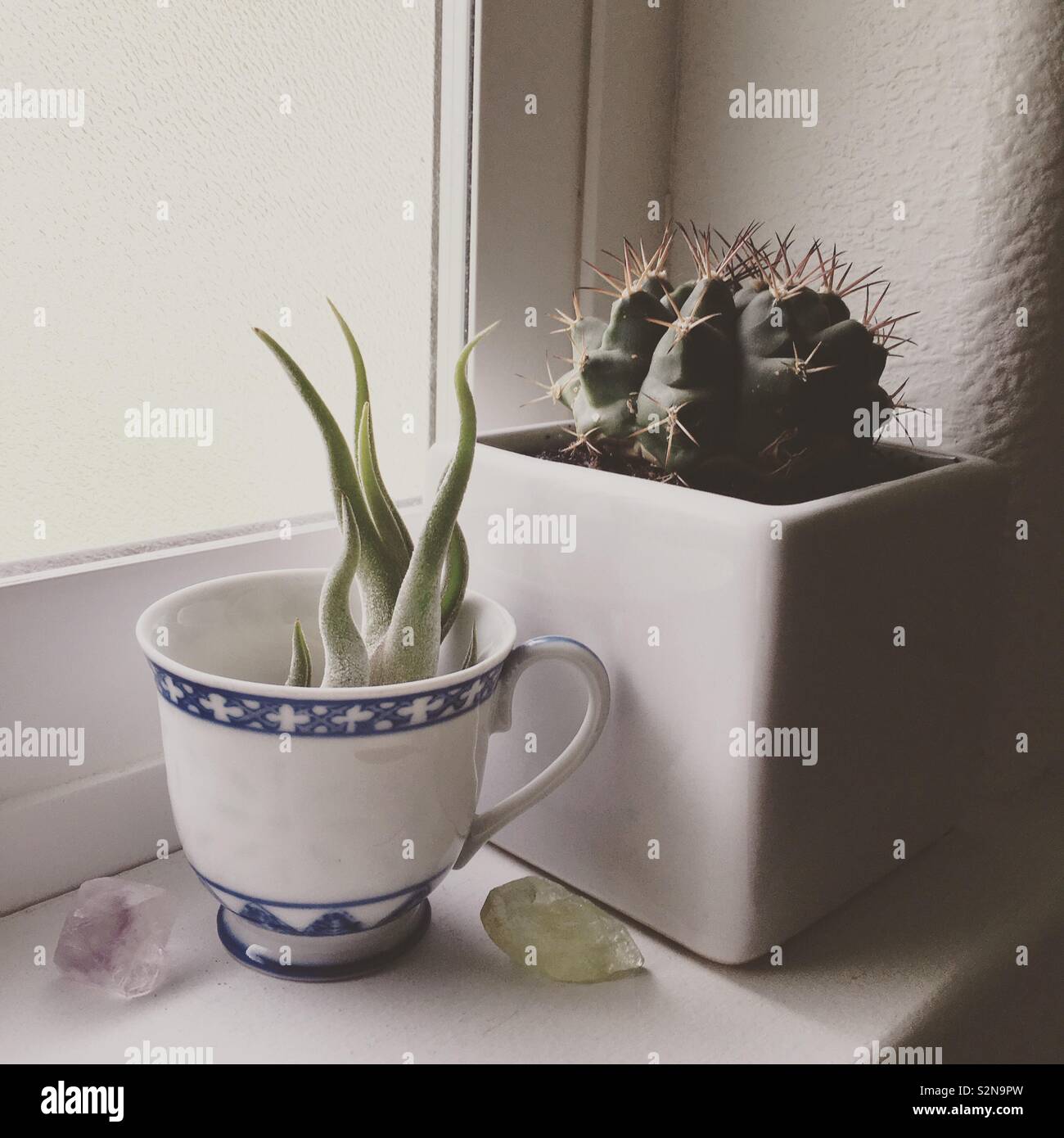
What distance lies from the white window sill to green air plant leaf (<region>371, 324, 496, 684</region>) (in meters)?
0.13

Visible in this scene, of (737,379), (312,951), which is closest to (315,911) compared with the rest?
(312,951)

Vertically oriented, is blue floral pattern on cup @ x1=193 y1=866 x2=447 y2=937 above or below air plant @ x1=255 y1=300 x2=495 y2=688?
below

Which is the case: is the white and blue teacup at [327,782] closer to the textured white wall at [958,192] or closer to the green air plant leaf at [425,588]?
the green air plant leaf at [425,588]

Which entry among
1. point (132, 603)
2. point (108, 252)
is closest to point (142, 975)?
point (132, 603)

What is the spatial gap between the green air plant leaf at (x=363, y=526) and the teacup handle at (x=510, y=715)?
0.18 feet

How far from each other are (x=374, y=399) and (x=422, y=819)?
0.28 metres

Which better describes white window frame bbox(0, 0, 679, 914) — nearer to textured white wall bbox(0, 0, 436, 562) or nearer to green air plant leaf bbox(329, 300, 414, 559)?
textured white wall bbox(0, 0, 436, 562)

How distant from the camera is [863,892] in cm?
50

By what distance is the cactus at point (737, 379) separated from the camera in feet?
1.40

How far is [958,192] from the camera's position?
54 cm

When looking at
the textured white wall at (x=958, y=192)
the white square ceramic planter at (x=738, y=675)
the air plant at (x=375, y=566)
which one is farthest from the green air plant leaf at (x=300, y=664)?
the textured white wall at (x=958, y=192)

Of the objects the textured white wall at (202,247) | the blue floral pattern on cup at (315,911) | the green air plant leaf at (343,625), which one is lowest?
the blue floral pattern on cup at (315,911)

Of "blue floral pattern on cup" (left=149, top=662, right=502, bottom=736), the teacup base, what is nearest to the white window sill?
the teacup base

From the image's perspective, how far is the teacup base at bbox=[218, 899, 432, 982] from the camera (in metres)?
0.42
